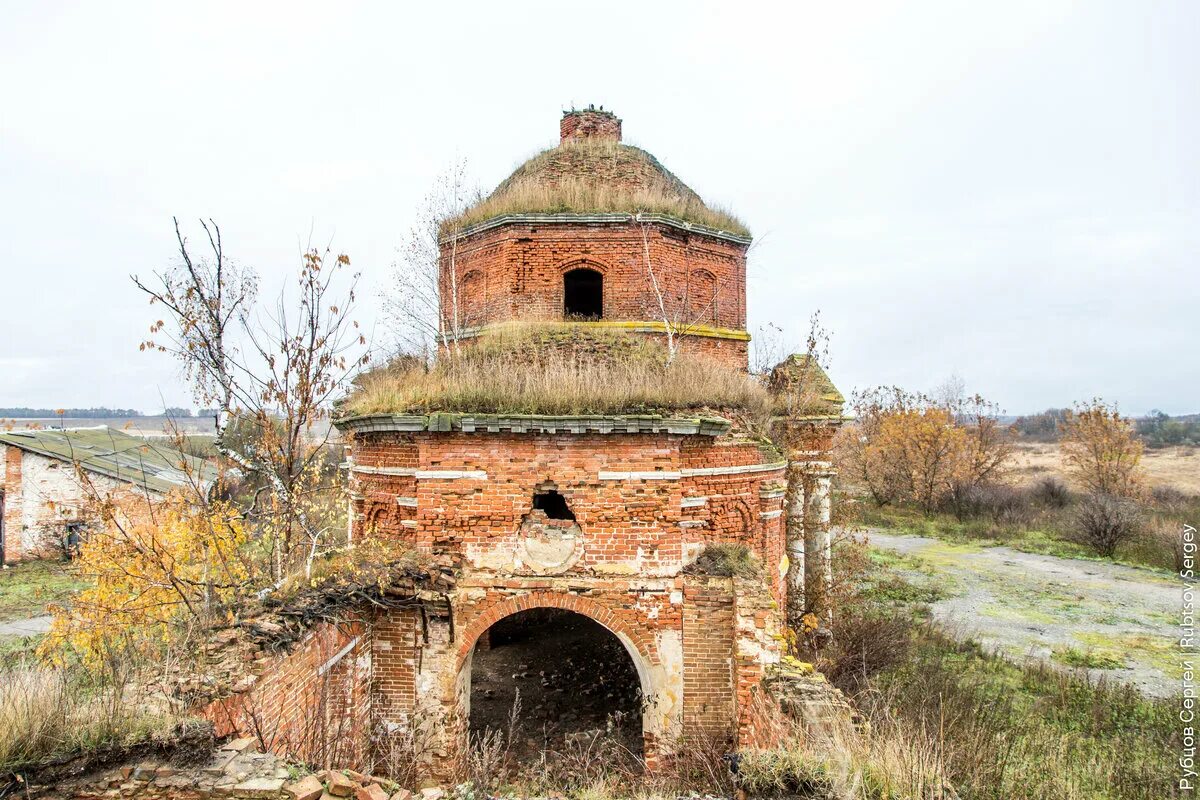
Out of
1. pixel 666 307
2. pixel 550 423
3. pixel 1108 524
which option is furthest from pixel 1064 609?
pixel 550 423

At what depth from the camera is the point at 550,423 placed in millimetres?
7891

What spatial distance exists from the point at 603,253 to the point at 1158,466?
61599 mm

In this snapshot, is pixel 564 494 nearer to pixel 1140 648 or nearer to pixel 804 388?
pixel 804 388

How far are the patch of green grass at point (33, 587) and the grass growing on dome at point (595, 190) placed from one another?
44.3 feet

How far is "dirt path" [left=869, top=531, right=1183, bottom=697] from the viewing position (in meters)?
13.2

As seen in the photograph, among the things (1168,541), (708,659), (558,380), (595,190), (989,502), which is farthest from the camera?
(989,502)

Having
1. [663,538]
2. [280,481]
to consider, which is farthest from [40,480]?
[663,538]

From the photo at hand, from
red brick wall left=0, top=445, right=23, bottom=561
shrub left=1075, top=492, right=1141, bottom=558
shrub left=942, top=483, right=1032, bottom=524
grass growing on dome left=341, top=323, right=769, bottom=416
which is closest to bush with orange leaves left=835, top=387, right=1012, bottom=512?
shrub left=942, top=483, right=1032, bottom=524

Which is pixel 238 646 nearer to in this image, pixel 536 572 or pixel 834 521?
pixel 536 572

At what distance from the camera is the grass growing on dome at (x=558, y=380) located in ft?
27.2

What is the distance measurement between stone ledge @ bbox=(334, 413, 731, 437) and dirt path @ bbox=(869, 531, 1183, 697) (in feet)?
34.5

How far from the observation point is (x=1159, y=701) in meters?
10.9

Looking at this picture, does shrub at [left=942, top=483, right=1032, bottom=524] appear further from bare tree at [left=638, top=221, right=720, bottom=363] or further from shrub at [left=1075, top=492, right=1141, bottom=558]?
bare tree at [left=638, top=221, right=720, bottom=363]

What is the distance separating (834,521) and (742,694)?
8.19 meters
